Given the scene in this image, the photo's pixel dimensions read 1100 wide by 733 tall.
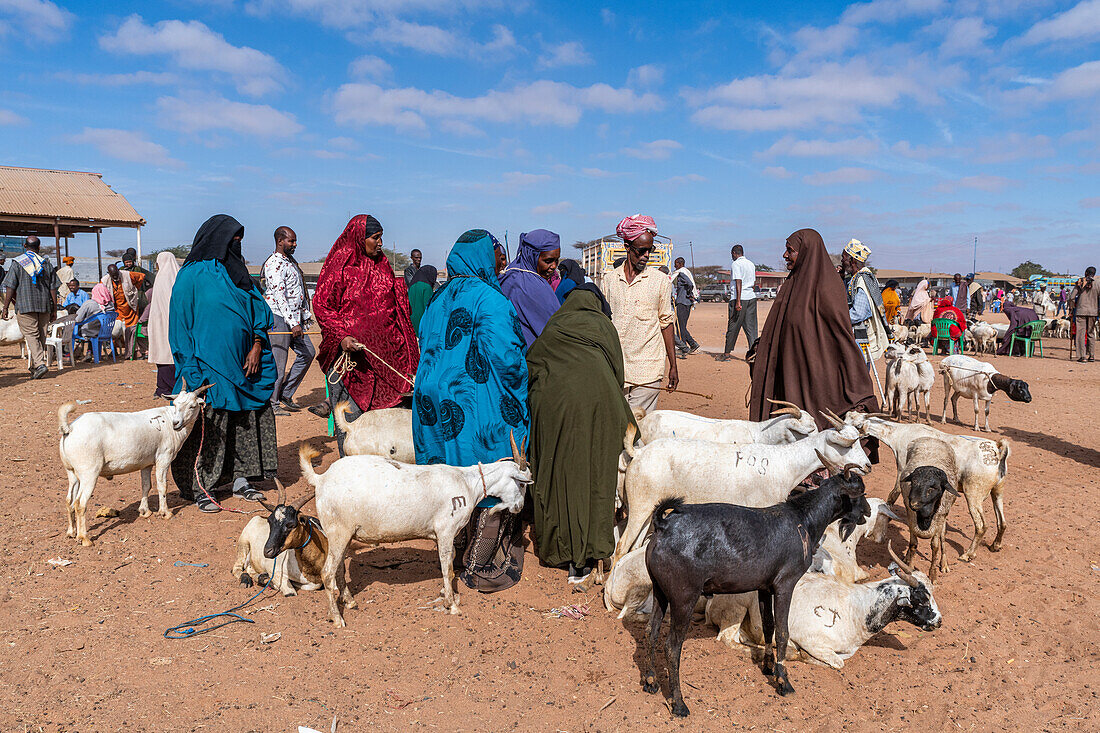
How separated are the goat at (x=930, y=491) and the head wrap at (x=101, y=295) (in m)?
16.3

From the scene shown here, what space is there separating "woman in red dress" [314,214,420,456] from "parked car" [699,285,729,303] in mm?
44278

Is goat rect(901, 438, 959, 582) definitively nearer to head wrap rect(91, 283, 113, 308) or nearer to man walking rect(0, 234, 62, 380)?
man walking rect(0, 234, 62, 380)

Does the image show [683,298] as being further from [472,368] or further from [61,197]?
[61,197]

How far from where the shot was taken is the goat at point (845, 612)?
3.64 metres

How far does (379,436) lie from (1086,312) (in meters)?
18.7

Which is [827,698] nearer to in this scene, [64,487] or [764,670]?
[764,670]

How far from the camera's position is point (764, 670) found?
3668mm

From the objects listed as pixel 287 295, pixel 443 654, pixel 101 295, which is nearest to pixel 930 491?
pixel 443 654

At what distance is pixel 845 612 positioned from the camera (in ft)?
12.3

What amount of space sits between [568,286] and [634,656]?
3427 millimetres

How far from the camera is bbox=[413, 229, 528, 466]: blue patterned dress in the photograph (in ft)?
14.8

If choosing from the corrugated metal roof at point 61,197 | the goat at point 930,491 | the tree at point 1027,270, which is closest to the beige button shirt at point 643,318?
the goat at point 930,491

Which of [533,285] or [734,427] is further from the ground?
[533,285]

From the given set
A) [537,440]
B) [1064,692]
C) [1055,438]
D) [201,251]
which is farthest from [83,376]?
[1055,438]
